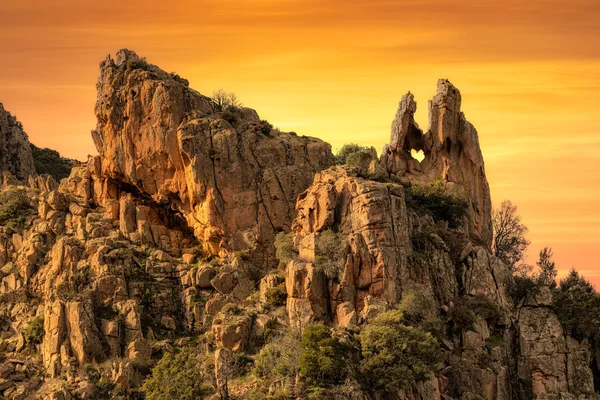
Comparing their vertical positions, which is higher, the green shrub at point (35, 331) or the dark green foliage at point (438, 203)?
the dark green foliage at point (438, 203)

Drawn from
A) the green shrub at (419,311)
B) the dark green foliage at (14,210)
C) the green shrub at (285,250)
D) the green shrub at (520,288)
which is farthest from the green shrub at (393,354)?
the dark green foliage at (14,210)

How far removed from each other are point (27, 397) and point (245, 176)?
23192 millimetres

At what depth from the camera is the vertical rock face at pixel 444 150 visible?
136 meters

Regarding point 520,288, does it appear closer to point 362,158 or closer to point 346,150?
point 362,158

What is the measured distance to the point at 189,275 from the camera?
123125 mm

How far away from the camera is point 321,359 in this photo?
365 feet

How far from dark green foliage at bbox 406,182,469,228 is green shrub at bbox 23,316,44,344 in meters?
29.7

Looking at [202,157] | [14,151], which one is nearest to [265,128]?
[202,157]

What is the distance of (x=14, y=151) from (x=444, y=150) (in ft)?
159

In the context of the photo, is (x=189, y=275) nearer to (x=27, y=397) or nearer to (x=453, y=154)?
(x=27, y=397)

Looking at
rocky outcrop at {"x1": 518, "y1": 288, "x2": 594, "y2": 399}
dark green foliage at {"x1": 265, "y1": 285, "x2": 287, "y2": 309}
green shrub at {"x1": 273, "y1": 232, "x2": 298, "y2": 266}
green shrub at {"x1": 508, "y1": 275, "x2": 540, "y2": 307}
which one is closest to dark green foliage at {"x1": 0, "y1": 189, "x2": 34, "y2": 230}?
green shrub at {"x1": 273, "y1": 232, "x2": 298, "y2": 266}

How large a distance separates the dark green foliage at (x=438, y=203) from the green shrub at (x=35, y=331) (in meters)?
29.7

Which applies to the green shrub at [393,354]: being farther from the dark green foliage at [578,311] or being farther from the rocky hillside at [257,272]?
the dark green foliage at [578,311]

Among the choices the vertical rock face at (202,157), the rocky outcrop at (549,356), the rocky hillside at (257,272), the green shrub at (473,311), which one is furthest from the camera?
the vertical rock face at (202,157)
